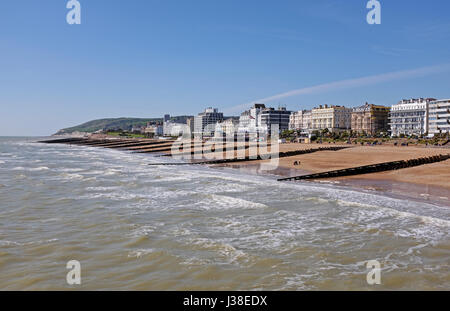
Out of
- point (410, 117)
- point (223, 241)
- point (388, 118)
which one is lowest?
point (223, 241)

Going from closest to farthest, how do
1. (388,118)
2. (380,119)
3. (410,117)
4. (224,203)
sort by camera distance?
(224,203)
(410,117)
(388,118)
(380,119)

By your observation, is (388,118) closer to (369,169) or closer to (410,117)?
(410,117)

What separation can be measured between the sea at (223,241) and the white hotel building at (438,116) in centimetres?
11902

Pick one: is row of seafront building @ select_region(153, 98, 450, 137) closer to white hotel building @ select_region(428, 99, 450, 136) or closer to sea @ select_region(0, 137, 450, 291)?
white hotel building @ select_region(428, 99, 450, 136)

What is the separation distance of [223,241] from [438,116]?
138341 millimetres

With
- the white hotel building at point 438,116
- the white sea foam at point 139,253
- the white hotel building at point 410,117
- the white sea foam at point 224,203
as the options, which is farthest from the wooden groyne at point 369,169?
the white hotel building at point 410,117

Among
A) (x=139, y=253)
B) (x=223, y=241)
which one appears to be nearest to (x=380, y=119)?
(x=223, y=241)

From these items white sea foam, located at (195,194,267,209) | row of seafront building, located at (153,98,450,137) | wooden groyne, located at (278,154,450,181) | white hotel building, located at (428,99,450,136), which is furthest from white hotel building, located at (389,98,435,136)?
white sea foam, located at (195,194,267,209)

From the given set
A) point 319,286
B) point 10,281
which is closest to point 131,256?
point 10,281

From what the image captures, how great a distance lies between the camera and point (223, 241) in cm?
1347

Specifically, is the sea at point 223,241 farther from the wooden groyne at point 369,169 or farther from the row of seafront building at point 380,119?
the row of seafront building at point 380,119

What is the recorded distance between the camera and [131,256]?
11.8 meters

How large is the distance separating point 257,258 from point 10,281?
684cm
